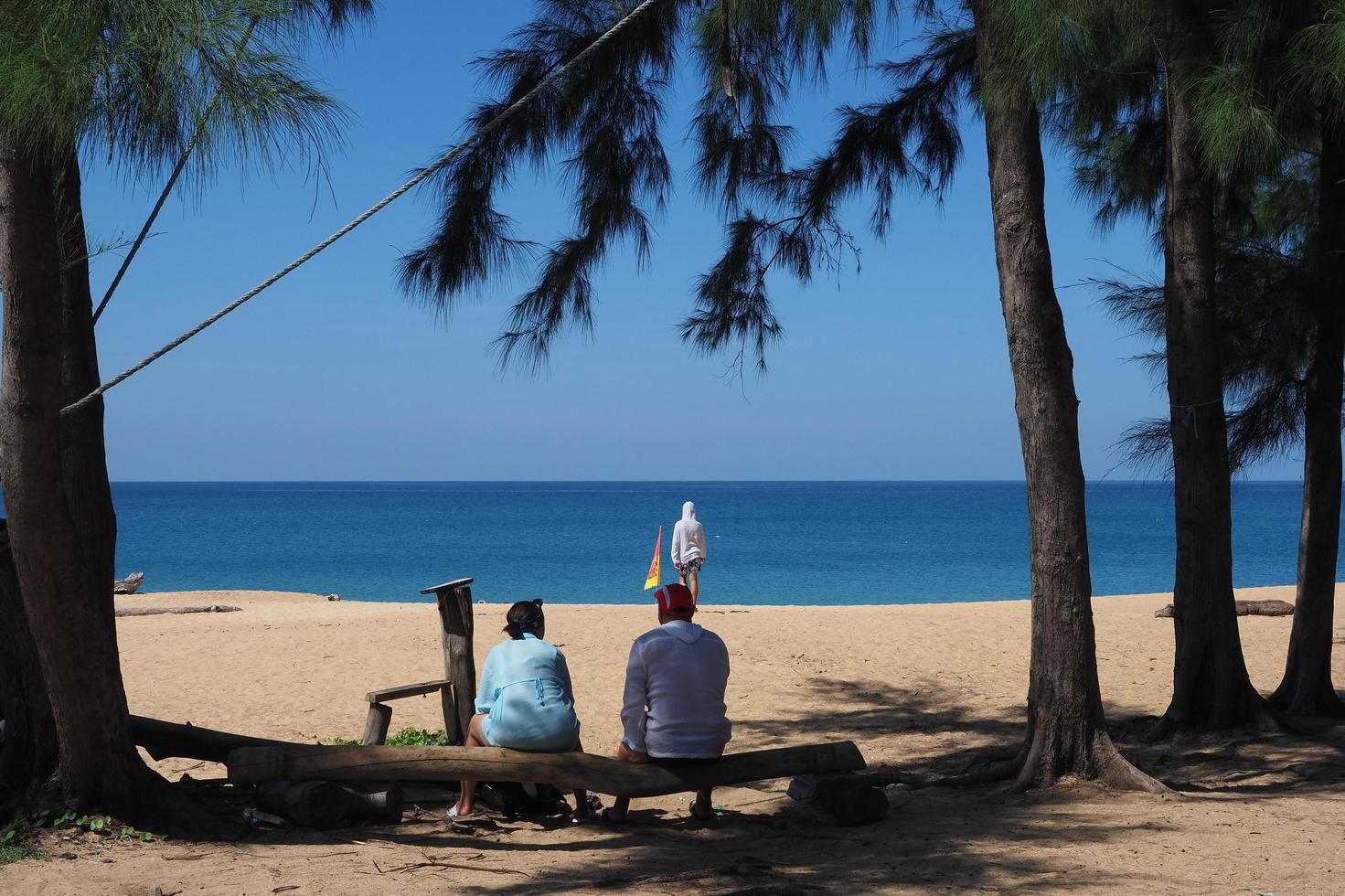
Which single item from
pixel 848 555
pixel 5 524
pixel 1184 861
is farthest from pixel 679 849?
pixel 848 555

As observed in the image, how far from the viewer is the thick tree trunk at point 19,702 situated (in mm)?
5328

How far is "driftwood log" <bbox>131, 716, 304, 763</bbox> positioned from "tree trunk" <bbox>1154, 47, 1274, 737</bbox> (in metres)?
5.71

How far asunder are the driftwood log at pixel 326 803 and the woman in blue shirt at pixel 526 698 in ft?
1.38

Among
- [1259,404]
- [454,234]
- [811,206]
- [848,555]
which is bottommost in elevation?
[848,555]

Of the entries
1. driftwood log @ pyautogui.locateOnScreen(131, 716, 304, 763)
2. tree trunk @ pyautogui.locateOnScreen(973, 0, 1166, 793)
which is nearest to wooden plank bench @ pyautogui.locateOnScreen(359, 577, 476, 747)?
driftwood log @ pyautogui.locateOnScreen(131, 716, 304, 763)

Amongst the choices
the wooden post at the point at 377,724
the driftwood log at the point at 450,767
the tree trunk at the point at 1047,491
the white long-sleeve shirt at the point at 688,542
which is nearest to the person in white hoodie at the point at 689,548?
the white long-sleeve shirt at the point at 688,542

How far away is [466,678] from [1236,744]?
190 inches

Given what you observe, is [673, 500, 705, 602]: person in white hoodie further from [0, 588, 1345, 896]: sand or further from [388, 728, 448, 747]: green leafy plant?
[388, 728, 448, 747]: green leafy plant

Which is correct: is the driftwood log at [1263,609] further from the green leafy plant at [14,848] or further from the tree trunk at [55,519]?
the green leafy plant at [14,848]

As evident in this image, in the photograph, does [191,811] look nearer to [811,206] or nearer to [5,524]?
[5,524]

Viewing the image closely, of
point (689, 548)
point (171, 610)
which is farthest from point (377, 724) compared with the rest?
point (171, 610)

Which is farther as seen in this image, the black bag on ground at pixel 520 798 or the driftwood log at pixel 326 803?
the black bag on ground at pixel 520 798

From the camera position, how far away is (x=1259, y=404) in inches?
341

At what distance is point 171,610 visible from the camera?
667 inches
